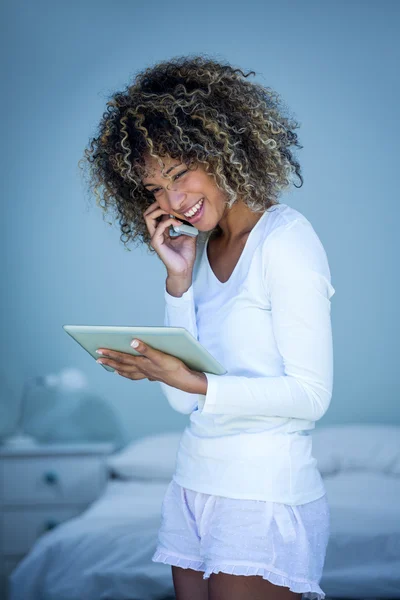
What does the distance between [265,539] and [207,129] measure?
2.33 feet

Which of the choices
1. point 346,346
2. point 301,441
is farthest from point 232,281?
point 346,346

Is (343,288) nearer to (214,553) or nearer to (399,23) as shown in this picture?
(399,23)

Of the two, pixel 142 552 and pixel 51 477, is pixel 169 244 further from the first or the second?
pixel 51 477

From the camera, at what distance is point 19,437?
10.6 feet

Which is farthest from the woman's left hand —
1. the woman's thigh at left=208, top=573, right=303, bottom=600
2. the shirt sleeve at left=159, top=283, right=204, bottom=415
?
the woman's thigh at left=208, top=573, right=303, bottom=600

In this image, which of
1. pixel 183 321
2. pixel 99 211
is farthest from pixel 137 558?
pixel 99 211

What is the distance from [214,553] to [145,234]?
2.43ft

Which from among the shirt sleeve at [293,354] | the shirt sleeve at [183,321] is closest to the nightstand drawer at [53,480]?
the shirt sleeve at [183,321]

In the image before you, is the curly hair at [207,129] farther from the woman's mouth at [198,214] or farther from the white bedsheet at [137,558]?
the white bedsheet at [137,558]

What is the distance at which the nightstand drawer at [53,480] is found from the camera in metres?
3.02

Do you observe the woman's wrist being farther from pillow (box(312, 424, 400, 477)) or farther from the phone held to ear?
pillow (box(312, 424, 400, 477))

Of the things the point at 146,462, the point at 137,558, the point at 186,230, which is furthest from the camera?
the point at 146,462

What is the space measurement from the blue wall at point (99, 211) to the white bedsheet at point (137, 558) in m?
1.01

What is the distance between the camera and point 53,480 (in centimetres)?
302
